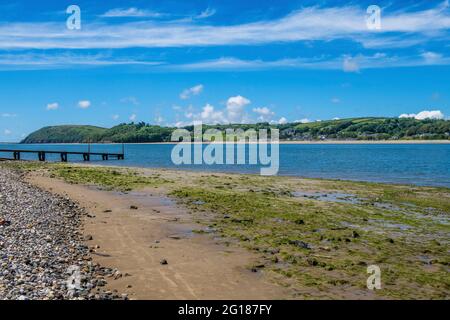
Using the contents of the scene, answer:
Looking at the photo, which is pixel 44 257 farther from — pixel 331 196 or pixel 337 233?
pixel 331 196

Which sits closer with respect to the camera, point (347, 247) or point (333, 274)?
point (333, 274)

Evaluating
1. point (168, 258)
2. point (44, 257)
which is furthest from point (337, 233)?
point (44, 257)

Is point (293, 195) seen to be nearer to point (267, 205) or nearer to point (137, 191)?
point (267, 205)

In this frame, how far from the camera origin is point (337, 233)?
20.0 meters

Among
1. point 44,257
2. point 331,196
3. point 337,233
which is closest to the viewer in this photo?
point 44,257

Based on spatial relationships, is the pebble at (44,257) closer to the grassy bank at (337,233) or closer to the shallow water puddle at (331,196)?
the grassy bank at (337,233)

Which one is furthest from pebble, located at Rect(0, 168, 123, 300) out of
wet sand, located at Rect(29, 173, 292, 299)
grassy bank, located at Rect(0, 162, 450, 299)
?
grassy bank, located at Rect(0, 162, 450, 299)

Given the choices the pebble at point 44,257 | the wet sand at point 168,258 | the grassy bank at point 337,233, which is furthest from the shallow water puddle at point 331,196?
the pebble at point 44,257

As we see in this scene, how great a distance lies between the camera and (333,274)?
1386cm

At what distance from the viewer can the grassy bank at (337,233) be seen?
1327 centimetres

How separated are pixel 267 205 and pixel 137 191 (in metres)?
12.9

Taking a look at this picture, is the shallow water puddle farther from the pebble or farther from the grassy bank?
the pebble
